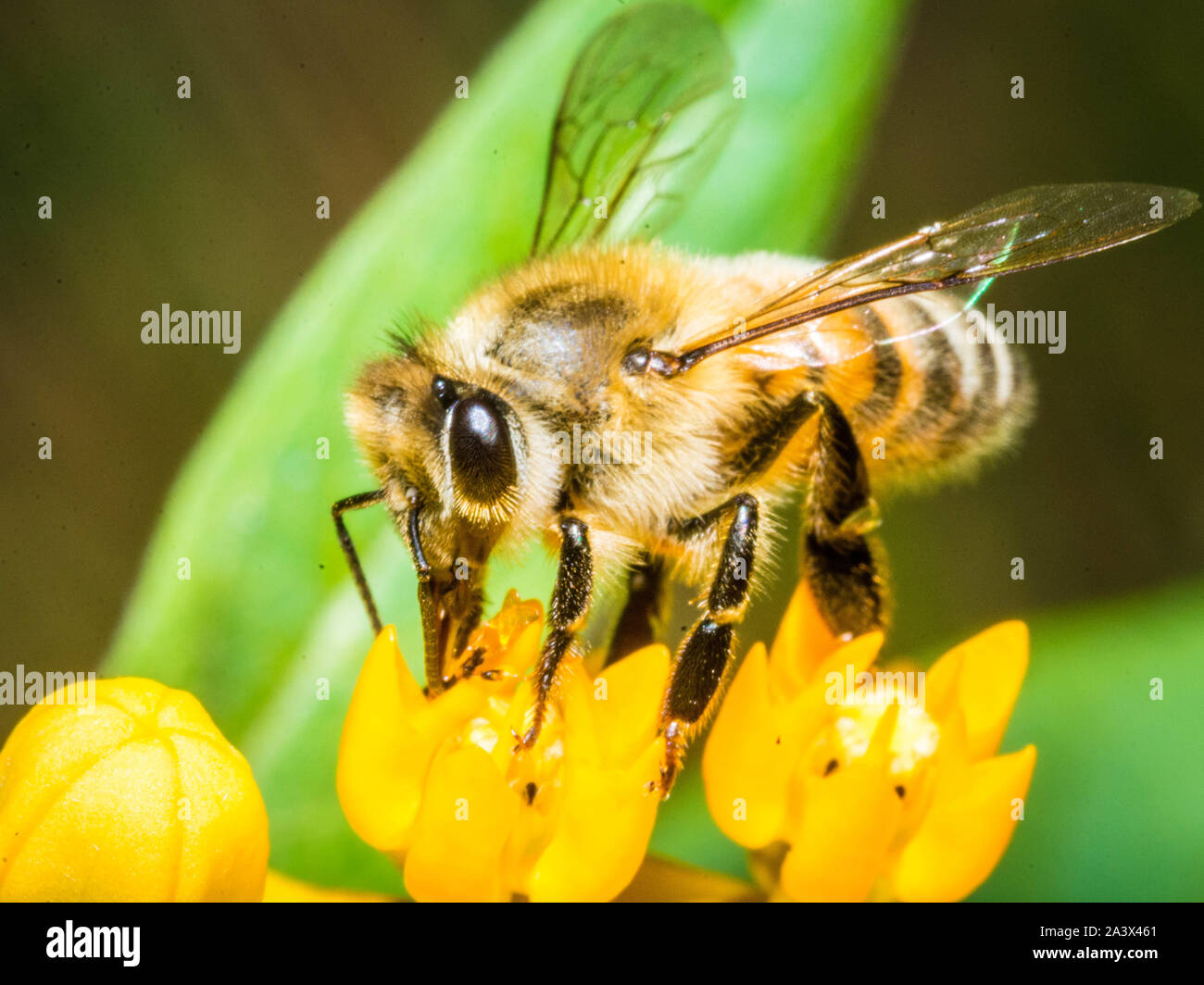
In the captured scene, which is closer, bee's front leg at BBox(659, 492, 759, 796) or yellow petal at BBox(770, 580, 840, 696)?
bee's front leg at BBox(659, 492, 759, 796)

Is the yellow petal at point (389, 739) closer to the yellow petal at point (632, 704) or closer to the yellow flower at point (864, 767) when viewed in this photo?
the yellow petal at point (632, 704)

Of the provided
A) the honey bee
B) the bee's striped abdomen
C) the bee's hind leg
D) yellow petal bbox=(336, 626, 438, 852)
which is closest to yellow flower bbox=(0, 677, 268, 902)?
yellow petal bbox=(336, 626, 438, 852)

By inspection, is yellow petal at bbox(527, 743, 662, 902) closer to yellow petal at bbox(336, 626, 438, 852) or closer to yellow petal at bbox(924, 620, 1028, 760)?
yellow petal at bbox(336, 626, 438, 852)

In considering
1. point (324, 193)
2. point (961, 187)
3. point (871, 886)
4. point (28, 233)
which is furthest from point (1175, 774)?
point (28, 233)

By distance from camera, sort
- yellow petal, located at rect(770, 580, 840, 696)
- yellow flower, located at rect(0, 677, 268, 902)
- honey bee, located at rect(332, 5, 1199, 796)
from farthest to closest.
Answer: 1. yellow petal, located at rect(770, 580, 840, 696)
2. honey bee, located at rect(332, 5, 1199, 796)
3. yellow flower, located at rect(0, 677, 268, 902)

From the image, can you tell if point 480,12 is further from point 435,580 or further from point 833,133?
point 435,580

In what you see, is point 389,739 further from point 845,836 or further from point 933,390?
point 933,390

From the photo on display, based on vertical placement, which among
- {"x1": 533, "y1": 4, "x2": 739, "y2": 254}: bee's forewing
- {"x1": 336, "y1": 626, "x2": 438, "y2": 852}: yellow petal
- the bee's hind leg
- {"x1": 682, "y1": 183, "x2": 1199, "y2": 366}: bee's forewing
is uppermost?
{"x1": 533, "y1": 4, "x2": 739, "y2": 254}: bee's forewing
